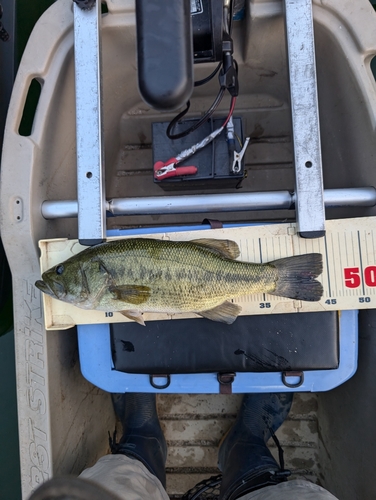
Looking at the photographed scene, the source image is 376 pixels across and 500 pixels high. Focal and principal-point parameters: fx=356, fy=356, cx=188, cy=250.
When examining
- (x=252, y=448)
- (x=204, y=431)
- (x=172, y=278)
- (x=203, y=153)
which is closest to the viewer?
(x=172, y=278)

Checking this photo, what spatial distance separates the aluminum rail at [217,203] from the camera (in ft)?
4.75

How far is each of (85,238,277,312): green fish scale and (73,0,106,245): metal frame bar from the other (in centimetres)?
15

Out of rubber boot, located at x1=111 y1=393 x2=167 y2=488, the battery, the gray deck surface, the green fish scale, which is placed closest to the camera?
the green fish scale

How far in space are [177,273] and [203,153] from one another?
0.60m

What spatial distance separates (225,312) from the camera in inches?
53.6

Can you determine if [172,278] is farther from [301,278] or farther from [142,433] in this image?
[142,433]

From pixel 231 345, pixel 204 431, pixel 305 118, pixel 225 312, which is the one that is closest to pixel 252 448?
pixel 204 431

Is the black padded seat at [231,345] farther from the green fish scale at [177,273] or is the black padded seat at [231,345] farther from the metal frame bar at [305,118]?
the metal frame bar at [305,118]

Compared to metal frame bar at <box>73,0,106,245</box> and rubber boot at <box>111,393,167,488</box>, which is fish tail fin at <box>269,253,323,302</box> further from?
rubber boot at <box>111,393,167,488</box>

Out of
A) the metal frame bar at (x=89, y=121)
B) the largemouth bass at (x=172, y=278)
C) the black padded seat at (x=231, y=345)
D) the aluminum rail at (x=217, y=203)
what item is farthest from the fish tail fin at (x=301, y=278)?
the metal frame bar at (x=89, y=121)

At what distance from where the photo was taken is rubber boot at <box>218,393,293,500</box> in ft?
5.42

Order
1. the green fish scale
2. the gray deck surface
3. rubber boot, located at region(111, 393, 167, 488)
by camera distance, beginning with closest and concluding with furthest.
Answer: the green fish scale < rubber boot, located at region(111, 393, 167, 488) < the gray deck surface

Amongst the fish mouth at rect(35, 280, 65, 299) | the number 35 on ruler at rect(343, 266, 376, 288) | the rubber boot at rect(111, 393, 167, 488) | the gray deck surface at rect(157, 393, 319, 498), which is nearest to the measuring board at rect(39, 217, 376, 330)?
the number 35 on ruler at rect(343, 266, 376, 288)

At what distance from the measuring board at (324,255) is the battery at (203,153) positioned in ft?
0.89
